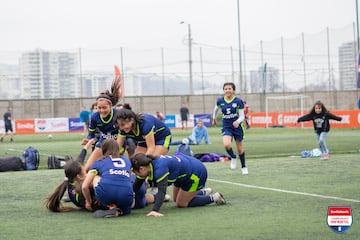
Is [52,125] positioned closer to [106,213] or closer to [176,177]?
[176,177]

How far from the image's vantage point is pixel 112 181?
30.7 ft

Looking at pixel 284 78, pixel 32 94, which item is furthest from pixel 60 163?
pixel 284 78

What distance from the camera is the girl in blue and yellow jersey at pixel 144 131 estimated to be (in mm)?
10336

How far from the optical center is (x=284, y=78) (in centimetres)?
5919

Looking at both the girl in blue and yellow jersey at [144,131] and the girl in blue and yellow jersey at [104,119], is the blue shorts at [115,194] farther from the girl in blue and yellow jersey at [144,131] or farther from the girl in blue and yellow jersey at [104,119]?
the girl in blue and yellow jersey at [104,119]

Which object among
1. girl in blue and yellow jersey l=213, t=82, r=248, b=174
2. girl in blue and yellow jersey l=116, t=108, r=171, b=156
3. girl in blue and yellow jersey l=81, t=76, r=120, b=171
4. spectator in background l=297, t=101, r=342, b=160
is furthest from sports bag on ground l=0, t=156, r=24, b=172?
spectator in background l=297, t=101, r=342, b=160

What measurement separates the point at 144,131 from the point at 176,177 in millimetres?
1232

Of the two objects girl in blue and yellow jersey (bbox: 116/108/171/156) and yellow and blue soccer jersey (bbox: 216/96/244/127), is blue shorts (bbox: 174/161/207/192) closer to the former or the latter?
girl in blue and yellow jersey (bbox: 116/108/171/156)

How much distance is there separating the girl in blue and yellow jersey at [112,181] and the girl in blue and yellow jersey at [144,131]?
71 cm

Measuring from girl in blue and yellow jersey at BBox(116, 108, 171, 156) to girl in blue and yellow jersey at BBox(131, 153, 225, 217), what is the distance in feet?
2.77

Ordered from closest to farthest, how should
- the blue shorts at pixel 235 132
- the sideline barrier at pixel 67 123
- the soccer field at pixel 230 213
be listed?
the soccer field at pixel 230 213 < the blue shorts at pixel 235 132 < the sideline barrier at pixel 67 123

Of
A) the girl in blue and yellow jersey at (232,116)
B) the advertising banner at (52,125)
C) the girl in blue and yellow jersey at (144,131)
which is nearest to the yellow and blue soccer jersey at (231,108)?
the girl in blue and yellow jersey at (232,116)

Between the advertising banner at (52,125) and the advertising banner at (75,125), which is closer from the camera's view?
the advertising banner at (52,125)

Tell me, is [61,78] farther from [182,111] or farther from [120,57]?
[182,111]
